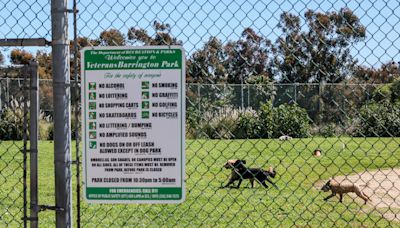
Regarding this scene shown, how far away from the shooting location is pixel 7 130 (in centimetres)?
1689

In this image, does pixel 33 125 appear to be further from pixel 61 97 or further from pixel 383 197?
pixel 383 197

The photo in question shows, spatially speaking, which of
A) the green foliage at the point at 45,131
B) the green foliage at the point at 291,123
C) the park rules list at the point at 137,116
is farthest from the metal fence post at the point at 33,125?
the green foliage at the point at 45,131

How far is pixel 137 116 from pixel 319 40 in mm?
1532

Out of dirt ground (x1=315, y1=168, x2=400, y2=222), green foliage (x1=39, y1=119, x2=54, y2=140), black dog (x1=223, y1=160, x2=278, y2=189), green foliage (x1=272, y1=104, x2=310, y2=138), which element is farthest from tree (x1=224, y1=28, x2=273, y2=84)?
green foliage (x1=39, y1=119, x2=54, y2=140)

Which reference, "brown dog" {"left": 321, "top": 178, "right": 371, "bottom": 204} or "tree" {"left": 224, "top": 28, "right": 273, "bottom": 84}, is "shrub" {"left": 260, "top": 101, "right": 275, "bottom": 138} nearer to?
"brown dog" {"left": 321, "top": 178, "right": 371, "bottom": 204}

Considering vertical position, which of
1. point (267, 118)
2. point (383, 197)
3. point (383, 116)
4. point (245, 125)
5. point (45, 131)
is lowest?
point (383, 197)

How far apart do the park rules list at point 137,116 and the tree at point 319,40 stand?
3.07ft

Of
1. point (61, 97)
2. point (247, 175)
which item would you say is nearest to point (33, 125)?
point (61, 97)

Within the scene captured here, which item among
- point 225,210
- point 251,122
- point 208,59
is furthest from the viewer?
point 251,122

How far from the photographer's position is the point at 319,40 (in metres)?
4.14

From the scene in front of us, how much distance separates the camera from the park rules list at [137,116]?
326 centimetres

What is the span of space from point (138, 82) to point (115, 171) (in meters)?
0.50

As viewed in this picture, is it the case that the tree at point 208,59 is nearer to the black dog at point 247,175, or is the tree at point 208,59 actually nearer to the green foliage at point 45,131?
the black dog at point 247,175

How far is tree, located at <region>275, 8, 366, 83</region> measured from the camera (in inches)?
156
